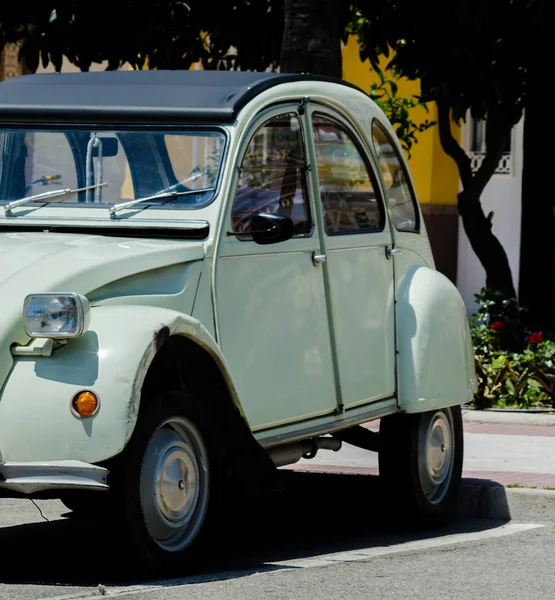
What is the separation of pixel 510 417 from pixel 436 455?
380 cm

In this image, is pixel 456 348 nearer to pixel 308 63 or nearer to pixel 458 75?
pixel 308 63

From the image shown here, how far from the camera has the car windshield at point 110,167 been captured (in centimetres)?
698

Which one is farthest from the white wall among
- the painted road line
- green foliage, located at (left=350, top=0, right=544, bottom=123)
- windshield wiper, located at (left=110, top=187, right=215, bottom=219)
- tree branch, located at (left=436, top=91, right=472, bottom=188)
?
windshield wiper, located at (left=110, top=187, right=215, bottom=219)

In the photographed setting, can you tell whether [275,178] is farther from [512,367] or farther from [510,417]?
[512,367]

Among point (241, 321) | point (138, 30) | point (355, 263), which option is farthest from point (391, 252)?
point (138, 30)

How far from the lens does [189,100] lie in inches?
282

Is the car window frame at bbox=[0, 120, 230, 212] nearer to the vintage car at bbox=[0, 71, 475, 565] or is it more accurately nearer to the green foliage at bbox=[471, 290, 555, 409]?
the vintage car at bbox=[0, 71, 475, 565]

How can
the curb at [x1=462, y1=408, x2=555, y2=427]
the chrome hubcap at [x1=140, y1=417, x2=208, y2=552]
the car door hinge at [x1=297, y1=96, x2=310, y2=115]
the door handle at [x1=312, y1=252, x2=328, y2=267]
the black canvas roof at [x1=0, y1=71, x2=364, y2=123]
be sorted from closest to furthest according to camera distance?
the chrome hubcap at [x1=140, y1=417, x2=208, y2=552] < the black canvas roof at [x1=0, y1=71, x2=364, y2=123] < the door handle at [x1=312, y1=252, x2=328, y2=267] < the car door hinge at [x1=297, y1=96, x2=310, y2=115] < the curb at [x1=462, y1=408, x2=555, y2=427]

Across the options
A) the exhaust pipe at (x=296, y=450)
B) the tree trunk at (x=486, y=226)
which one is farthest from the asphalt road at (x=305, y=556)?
the tree trunk at (x=486, y=226)

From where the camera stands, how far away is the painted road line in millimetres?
6046

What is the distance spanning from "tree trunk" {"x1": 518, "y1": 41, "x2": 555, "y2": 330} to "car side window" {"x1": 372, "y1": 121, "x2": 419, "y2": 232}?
297 inches

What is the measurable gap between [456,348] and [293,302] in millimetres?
1568

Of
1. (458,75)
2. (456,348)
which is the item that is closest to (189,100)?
(456,348)

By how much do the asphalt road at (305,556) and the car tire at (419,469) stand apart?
0.13 meters
